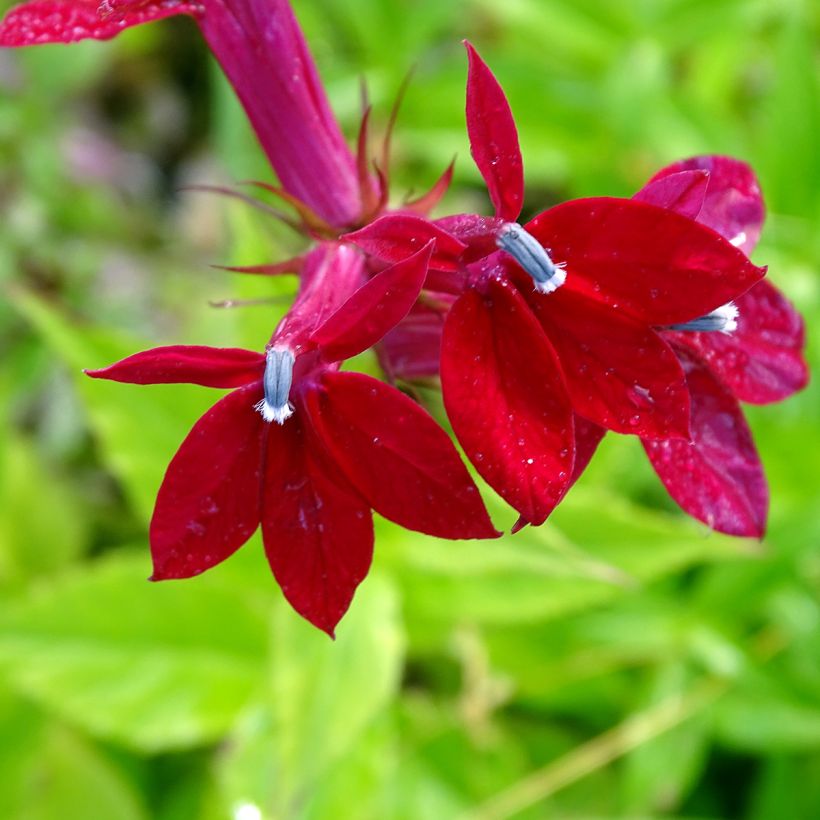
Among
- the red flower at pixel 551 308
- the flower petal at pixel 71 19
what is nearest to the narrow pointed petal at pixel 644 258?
the red flower at pixel 551 308

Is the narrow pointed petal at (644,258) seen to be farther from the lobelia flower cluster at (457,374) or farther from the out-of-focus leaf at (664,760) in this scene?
the out-of-focus leaf at (664,760)

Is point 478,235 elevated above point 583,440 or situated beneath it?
elevated above

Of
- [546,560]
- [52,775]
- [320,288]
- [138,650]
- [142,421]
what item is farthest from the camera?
[52,775]

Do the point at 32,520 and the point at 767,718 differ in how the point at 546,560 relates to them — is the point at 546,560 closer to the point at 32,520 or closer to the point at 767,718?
the point at 767,718

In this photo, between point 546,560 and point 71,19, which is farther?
point 546,560

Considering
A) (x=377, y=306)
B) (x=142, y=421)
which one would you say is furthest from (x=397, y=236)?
(x=142, y=421)

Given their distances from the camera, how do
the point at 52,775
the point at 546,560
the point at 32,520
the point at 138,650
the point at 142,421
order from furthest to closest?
the point at 32,520 → the point at 52,775 → the point at 138,650 → the point at 142,421 → the point at 546,560

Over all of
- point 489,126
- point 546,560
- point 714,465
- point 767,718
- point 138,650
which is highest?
point 489,126

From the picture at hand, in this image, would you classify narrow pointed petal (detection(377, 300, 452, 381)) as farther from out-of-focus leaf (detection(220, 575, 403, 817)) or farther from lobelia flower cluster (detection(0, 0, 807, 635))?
out-of-focus leaf (detection(220, 575, 403, 817))
